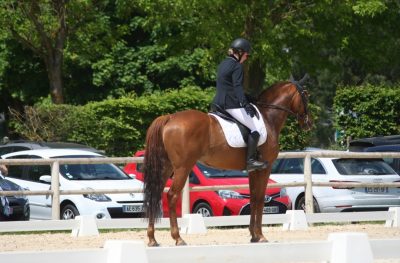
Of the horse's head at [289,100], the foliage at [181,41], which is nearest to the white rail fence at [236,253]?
the horse's head at [289,100]

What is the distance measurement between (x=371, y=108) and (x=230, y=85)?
16185 millimetres

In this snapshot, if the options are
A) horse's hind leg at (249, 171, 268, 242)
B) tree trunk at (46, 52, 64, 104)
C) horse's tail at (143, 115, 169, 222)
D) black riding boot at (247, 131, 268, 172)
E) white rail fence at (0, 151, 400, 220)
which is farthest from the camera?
tree trunk at (46, 52, 64, 104)

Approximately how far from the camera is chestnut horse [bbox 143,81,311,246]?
1339cm

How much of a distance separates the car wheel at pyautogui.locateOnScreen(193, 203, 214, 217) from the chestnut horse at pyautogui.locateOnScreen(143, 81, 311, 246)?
581 centimetres

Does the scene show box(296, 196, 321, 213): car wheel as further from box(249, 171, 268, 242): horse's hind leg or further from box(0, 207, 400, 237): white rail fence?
box(249, 171, 268, 242): horse's hind leg

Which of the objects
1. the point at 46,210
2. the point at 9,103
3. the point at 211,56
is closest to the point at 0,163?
the point at 46,210

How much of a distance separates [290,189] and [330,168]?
0.94 meters

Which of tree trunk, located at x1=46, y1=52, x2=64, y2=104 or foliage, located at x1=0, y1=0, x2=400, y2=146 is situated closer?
foliage, located at x1=0, y1=0, x2=400, y2=146

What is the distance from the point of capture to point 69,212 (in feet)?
64.1

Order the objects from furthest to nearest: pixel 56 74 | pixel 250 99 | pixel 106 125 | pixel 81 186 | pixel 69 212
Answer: pixel 56 74
pixel 106 125
pixel 81 186
pixel 69 212
pixel 250 99

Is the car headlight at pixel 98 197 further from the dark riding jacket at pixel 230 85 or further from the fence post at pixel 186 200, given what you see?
the dark riding jacket at pixel 230 85

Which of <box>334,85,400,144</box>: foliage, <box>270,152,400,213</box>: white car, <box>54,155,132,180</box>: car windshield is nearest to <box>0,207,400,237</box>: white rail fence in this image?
<box>270,152,400,213</box>: white car

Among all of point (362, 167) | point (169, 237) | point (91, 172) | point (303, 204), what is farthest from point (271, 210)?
point (169, 237)

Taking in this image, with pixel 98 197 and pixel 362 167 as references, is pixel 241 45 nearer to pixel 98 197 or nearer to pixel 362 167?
pixel 98 197
